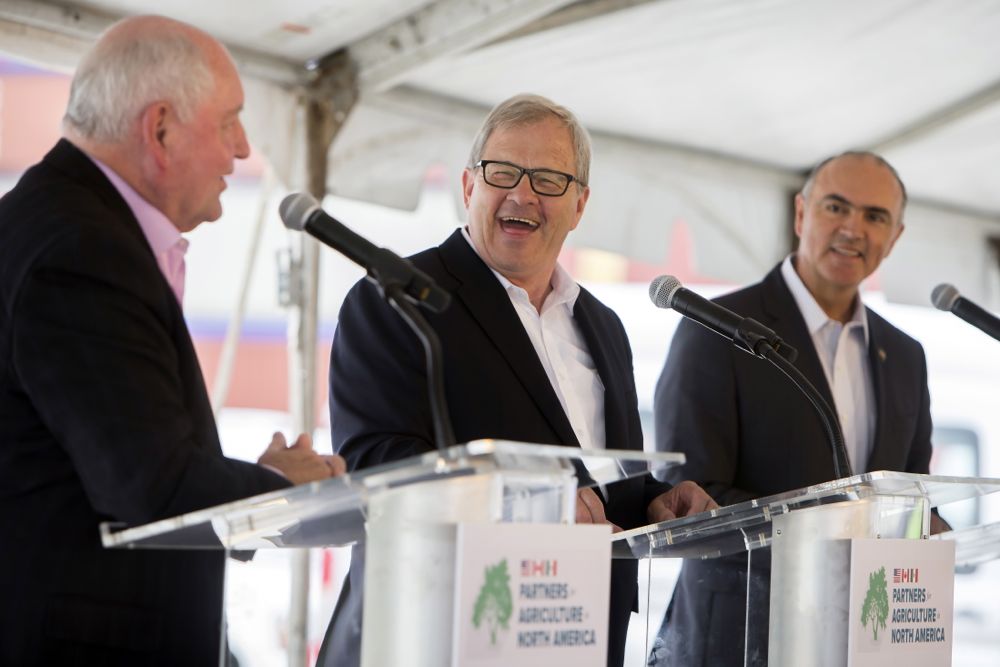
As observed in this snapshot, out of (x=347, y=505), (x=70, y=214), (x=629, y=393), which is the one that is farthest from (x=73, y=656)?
(x=629, y=393)

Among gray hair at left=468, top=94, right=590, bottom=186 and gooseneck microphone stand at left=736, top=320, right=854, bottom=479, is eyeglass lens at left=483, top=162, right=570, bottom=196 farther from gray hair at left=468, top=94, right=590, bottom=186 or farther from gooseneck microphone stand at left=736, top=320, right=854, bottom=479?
gooseneck microphone stand at left=736, top=320, right=854, bottom=479

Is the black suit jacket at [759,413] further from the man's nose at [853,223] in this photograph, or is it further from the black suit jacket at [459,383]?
the black suit jacket at [459,383]

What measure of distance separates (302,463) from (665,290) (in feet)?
3.22

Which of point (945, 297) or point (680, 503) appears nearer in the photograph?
point (680, 503)

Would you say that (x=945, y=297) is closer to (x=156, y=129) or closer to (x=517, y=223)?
(x=517, y=223)

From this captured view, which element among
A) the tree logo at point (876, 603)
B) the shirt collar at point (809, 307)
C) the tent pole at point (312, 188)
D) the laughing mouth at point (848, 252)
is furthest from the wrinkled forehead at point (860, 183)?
the tree logo at point (876, 603)

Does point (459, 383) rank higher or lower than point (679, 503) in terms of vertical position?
higher

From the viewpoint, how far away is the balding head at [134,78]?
206 centimetres

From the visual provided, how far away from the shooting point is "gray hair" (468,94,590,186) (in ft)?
9.46

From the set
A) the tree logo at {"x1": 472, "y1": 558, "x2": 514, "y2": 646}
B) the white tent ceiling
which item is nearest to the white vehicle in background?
the white tent ceiling

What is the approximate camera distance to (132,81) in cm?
206

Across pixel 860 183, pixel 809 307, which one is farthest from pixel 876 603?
pixel 860 183

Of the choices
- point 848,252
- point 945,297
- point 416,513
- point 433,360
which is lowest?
point 416,513

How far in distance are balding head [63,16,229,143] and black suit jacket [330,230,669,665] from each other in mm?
672
